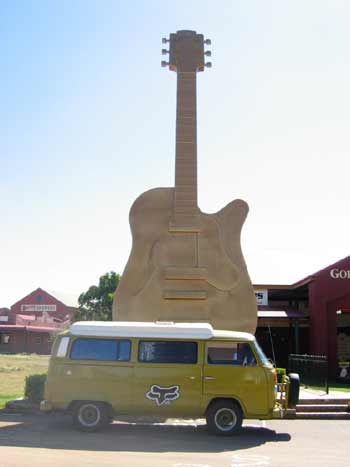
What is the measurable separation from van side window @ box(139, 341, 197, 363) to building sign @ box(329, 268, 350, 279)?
15580 millimetres

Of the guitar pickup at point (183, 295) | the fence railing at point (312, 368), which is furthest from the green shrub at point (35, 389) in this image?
the fence railing at point (312, 368)

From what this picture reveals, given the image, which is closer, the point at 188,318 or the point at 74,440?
the point at 74,440

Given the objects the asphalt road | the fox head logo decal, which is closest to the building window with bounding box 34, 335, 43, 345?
the asphalt road

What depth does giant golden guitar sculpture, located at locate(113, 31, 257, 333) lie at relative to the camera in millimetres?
18141

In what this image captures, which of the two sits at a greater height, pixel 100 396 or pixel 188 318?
pixel 188 318

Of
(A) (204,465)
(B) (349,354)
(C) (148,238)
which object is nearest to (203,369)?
(A) (204,465)

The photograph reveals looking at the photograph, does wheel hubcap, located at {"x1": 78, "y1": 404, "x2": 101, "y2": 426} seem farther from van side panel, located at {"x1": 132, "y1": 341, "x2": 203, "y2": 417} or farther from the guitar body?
the guitar body

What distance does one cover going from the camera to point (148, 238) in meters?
18.6

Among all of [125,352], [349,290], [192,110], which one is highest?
[192,110]

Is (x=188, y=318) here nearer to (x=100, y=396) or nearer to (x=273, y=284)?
(x=100, y=396)

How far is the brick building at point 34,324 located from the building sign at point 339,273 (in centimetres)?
3015

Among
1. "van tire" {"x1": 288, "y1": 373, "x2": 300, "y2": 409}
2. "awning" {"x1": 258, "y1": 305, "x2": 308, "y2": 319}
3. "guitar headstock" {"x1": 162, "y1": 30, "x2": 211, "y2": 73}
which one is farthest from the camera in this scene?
"awning" {"x1": 258, "y1": 305, "x2": 308, "y2": 319}

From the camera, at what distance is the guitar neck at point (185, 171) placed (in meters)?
18.6

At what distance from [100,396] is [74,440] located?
4.39 feet
